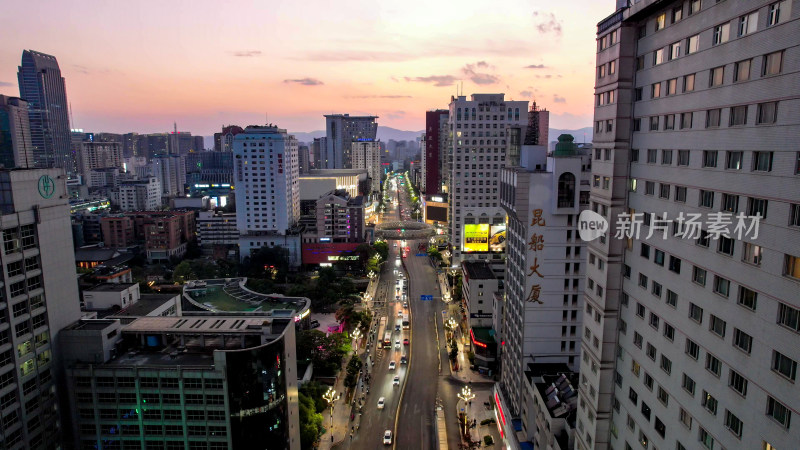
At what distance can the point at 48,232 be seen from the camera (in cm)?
2922

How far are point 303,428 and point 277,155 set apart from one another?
68.5 m

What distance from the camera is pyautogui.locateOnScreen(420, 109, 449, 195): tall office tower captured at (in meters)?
159

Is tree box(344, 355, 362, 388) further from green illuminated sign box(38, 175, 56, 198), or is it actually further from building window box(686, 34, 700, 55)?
building window box(686, 34, 700, 55)

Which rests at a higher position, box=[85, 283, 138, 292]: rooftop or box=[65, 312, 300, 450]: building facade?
box=[85, 283, 138, 292]: rooftop

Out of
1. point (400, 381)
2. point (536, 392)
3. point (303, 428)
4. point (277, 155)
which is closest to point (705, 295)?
point (536, 392)

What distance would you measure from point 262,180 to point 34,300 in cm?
7029

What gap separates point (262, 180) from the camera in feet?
318

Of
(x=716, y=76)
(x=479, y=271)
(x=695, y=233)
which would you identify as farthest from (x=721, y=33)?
(x=479, y=271)

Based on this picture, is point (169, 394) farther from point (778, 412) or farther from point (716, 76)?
point (716, 76)

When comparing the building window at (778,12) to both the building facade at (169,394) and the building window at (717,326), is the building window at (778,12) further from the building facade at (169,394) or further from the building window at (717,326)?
the building facade at (169,394)

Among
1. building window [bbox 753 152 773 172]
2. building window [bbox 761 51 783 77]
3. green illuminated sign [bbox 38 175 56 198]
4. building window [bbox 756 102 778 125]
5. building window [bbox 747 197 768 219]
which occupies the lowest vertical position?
building window [bbox 747 197 768 219]

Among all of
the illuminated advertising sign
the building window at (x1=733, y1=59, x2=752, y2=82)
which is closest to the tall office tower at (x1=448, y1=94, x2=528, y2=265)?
the illuminated advertising sign

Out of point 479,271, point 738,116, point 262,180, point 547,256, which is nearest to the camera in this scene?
point 738,116

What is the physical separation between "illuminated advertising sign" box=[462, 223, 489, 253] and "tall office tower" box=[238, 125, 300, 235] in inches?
1464
